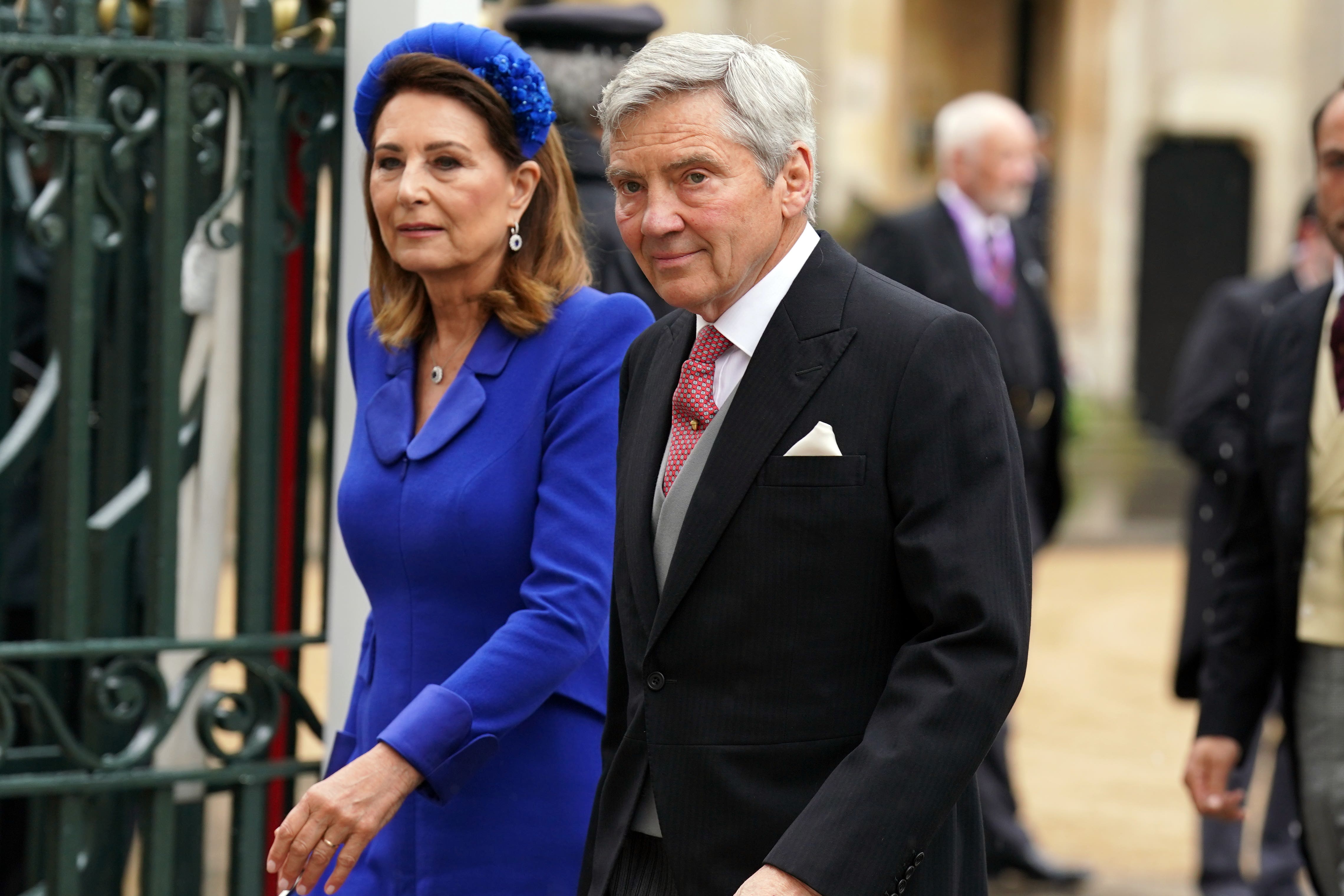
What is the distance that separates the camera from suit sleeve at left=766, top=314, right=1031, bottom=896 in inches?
87.7

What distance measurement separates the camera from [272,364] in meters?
3.81

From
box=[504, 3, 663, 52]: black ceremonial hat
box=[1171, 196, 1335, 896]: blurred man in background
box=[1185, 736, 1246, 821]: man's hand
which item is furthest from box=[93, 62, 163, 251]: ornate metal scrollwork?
box=[1171, 196, 1335, 896]: blurred man in background

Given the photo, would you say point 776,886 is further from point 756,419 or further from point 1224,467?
point 1224,467

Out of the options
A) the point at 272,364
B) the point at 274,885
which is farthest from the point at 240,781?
the point at 272,364

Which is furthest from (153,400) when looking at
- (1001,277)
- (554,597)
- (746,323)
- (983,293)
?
(1001,277)

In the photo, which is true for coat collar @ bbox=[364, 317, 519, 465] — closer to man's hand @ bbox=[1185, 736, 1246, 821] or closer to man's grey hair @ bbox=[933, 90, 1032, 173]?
man's hand @ bbox=[1185, 736, 1246, 821]

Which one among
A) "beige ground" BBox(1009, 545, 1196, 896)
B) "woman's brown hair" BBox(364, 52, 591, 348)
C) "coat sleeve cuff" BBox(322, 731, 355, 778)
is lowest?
"beige ground" BBox(1009, 545, 1196, 896)

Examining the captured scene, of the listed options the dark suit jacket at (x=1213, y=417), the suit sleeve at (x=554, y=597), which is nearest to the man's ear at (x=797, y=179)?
the suit sleeve at (x=554, y=597)

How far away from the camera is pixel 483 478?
2.98 metres

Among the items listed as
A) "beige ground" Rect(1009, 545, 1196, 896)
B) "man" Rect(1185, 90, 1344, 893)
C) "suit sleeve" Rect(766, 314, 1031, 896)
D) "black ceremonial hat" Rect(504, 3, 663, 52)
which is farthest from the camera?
"beige ground" Rect(1009, 545, 1196, 896)

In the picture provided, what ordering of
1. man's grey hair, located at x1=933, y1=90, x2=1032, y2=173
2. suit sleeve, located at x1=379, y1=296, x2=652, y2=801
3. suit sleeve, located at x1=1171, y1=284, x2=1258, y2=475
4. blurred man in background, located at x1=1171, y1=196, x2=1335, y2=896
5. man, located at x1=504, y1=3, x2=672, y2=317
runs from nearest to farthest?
suit sleeve, located at x1=379, y1=296, x2=652, y2=801
man, located at x1=504, y1=3, x2=672, y2=317
blurred man in background, located at x1=1171, y1=196, x2=1335, y2=896
suit sleeve, located at x1=1171, y1=284, x2=1258, y2=475
man's grey hair, located at x1=933, y1=90, x2=1032, y2=173

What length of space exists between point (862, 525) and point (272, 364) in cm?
184

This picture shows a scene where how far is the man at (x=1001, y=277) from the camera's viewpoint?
6.15m

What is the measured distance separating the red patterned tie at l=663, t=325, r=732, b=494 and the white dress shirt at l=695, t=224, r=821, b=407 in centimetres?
2
